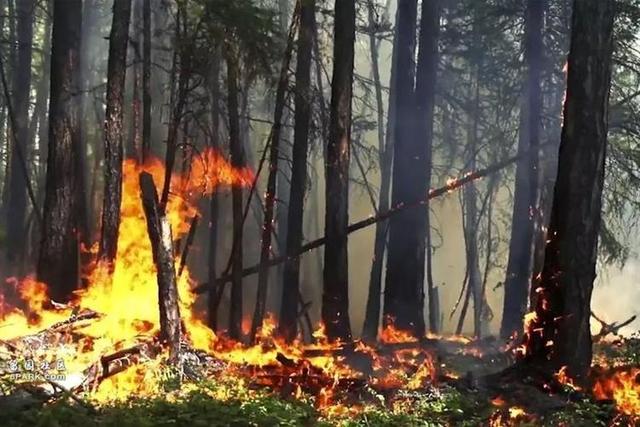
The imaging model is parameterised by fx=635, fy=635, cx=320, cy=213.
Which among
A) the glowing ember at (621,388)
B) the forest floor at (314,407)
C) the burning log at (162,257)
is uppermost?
the burning log at (162,257)

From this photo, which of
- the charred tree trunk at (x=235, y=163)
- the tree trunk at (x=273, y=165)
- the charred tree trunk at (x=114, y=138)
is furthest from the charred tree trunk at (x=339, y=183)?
the charred tree trunk at (x=114, y=138)

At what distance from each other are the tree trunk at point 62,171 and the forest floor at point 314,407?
4.61 m

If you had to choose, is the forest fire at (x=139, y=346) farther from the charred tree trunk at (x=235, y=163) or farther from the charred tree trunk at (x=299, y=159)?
the charred tree trunk at (x=299, y=159)

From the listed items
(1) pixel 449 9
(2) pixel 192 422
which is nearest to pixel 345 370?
(2) pixel 192 422

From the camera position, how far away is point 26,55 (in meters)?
20.1

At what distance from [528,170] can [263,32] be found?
698 centimetres

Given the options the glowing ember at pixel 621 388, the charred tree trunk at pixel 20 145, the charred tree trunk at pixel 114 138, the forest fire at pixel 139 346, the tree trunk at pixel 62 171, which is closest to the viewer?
the glowing ember at pixel 621 388

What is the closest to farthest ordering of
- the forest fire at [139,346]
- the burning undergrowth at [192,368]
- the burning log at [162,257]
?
1. the burning undergrowth at [192,368]
2. the forest fire at [139,346]
3. the burning log at [162,257]

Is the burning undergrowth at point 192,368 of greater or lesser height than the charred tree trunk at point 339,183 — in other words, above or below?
below

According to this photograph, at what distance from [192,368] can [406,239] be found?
704 cm

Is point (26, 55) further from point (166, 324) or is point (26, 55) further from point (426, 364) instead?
point (426, 364)

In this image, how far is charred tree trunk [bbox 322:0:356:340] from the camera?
1242 centimetres

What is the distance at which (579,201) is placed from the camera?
7.96 m

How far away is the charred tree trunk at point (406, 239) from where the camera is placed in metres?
14.4
